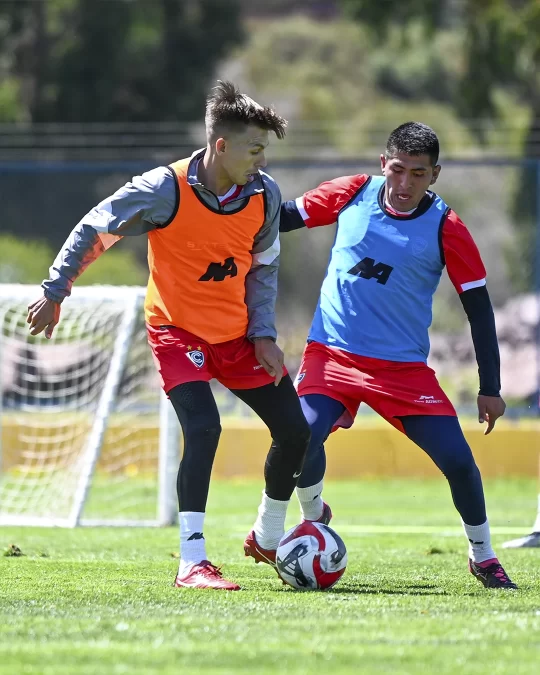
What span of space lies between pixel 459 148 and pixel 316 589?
3950 centimetres

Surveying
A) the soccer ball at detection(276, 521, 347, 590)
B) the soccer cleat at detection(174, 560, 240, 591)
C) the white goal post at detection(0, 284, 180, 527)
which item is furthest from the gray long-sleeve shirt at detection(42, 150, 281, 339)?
the white goal post at detection(0, 284, 180, 527)

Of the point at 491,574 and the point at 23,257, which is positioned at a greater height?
the point at 491,574

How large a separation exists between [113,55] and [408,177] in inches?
923

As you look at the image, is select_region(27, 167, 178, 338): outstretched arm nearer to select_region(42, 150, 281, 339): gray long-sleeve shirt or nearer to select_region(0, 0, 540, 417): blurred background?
select_region(42, 150, 281, 339): gray long-sleeve shirt

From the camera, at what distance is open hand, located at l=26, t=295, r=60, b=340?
559 centimetres

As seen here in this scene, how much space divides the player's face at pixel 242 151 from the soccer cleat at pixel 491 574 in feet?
6.44

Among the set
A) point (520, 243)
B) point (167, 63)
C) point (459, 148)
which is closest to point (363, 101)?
point (459, 148)

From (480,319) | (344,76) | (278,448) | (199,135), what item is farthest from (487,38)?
(344,76)

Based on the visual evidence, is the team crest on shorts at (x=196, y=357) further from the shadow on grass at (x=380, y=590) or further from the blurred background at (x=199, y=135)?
the blurred background at (x=199, y=135)

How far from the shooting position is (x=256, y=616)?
472 cm

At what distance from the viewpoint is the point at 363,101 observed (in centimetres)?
7944

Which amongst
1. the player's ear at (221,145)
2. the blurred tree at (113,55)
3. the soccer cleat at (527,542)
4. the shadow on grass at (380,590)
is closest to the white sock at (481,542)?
the shadow on grass at (380,590)

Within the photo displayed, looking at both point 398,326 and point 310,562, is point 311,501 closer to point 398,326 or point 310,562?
point 310,562

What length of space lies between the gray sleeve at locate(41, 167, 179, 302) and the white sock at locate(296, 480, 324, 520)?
1426 millimetres
